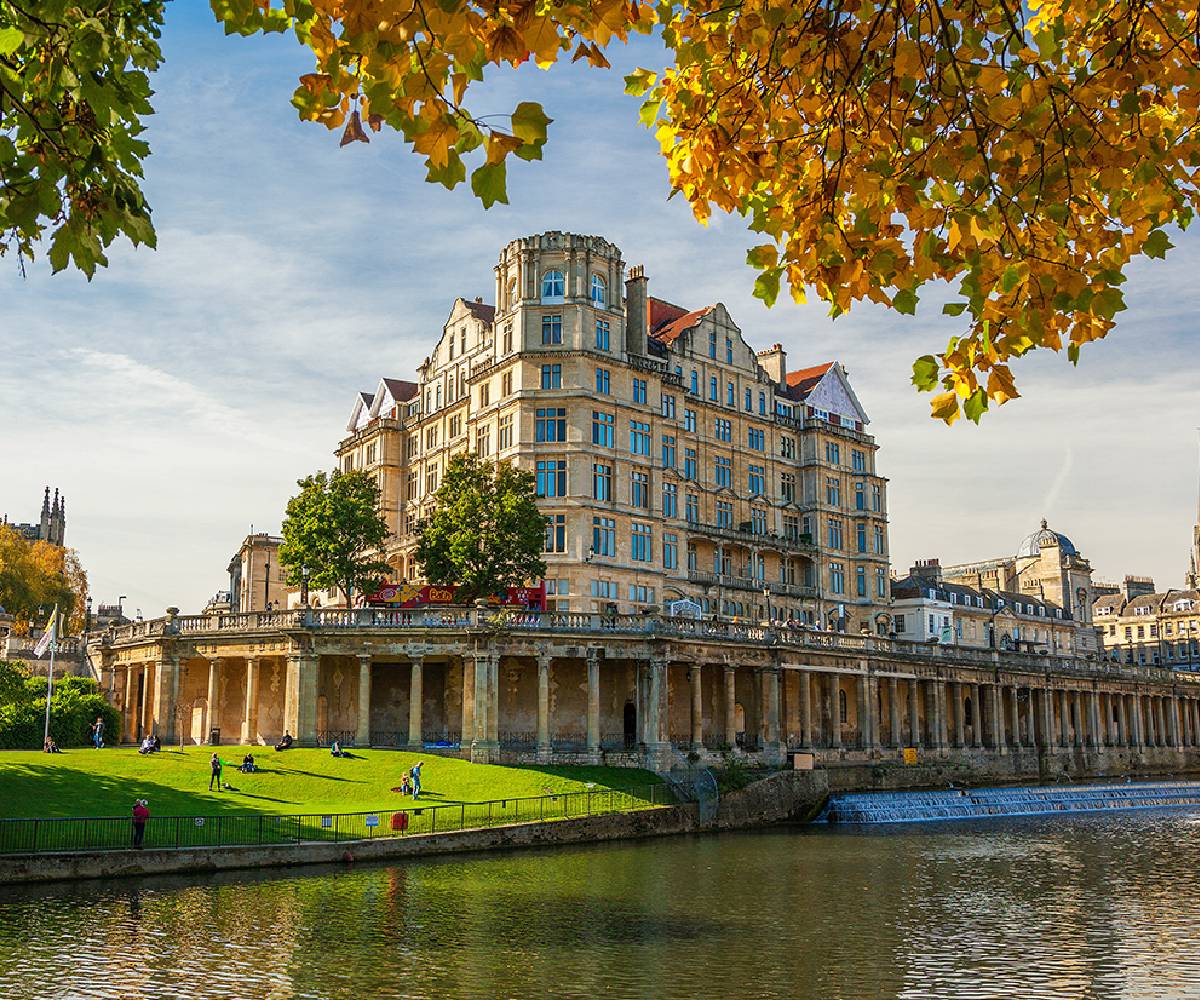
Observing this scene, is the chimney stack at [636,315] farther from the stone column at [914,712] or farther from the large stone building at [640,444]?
the stone column at [914,712]

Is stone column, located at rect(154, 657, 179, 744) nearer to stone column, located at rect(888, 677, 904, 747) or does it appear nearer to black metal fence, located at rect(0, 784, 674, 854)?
black metal fence, located at rect(0, 784, 674, 854)

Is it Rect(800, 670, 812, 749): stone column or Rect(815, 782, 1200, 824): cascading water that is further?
Rect(800, 670, 812, 749): stone column

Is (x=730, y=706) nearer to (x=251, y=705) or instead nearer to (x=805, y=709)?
(x=805, y=709)

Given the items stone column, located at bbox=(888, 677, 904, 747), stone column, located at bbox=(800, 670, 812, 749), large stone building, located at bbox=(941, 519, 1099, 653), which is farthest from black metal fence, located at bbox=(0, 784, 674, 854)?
large stone building, located at bbox=(941, 519, 1099, 653)

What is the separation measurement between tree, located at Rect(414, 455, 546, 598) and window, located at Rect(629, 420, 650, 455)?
1017 centimetres

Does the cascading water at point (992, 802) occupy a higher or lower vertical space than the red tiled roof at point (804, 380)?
lower

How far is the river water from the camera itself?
2362 centimetres

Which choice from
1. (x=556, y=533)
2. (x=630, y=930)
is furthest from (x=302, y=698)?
(x=630, y=930)

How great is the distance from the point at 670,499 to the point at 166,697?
34253 millimetres

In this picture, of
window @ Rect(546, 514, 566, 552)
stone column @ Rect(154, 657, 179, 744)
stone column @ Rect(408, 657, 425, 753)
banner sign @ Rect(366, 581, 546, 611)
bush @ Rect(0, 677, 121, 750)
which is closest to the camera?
bush @ Rect(0, 677, 121, 750)

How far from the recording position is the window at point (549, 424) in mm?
72125

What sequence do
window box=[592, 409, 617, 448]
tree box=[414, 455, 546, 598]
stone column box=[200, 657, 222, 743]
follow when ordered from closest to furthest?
stone column box=[200, 657, 222, 743]
tree box=[414, 455, 546, 598]
window box=[592, 409, 617, 448]

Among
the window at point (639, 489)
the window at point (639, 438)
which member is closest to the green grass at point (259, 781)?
the window at point (639, 489)

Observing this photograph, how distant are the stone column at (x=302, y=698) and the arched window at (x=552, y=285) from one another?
27.4 meters
